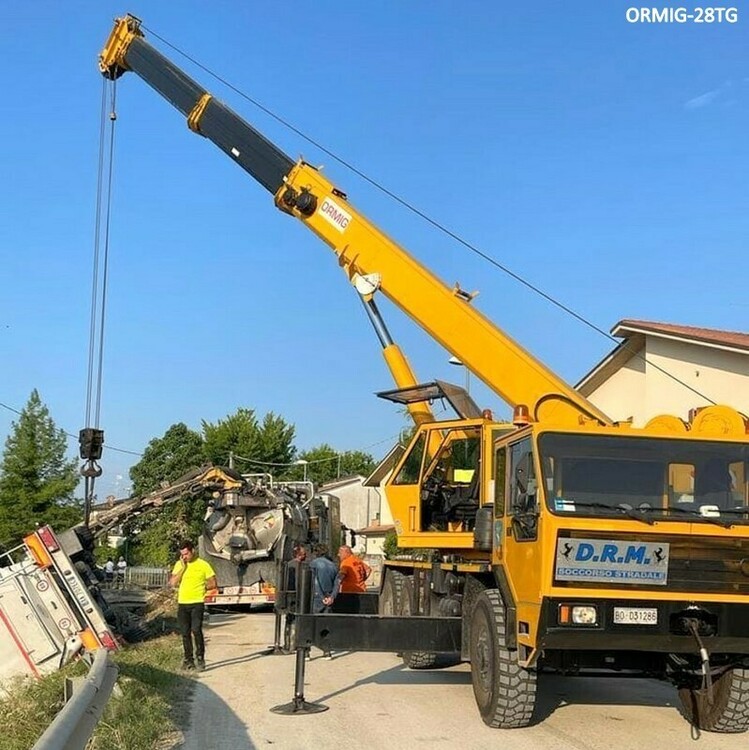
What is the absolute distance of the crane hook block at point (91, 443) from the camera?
13682mm

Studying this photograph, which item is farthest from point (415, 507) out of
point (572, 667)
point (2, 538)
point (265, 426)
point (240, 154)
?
point (265, 426)

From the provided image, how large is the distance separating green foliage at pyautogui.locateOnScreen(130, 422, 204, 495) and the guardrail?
199 feet

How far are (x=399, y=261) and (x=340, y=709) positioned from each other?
18.3 feet

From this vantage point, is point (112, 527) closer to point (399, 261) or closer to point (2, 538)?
point (399, 261)

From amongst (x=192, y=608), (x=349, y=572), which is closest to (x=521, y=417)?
(x=192, y=608)

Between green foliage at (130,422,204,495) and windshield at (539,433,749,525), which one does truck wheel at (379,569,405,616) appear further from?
green foliage at (130,422,204,495)

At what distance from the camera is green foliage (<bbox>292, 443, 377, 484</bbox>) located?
9194 centimetres

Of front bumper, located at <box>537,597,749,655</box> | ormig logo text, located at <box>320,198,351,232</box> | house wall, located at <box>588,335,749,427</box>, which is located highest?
ormig logo text, located at <box>320,198,351,232</box>

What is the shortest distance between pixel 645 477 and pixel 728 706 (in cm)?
222

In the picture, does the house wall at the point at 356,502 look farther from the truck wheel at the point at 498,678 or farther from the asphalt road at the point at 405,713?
the truck wheel at the point at 498,678

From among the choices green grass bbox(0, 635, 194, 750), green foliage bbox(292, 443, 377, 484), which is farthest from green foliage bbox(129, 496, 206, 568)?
green foliage bbox(292, 443, 377, 484)

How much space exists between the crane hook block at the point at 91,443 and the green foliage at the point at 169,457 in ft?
173

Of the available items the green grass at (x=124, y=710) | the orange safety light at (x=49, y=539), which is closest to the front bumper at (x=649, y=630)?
the green grass at (x=124, y=710)

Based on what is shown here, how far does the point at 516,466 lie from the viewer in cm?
848
